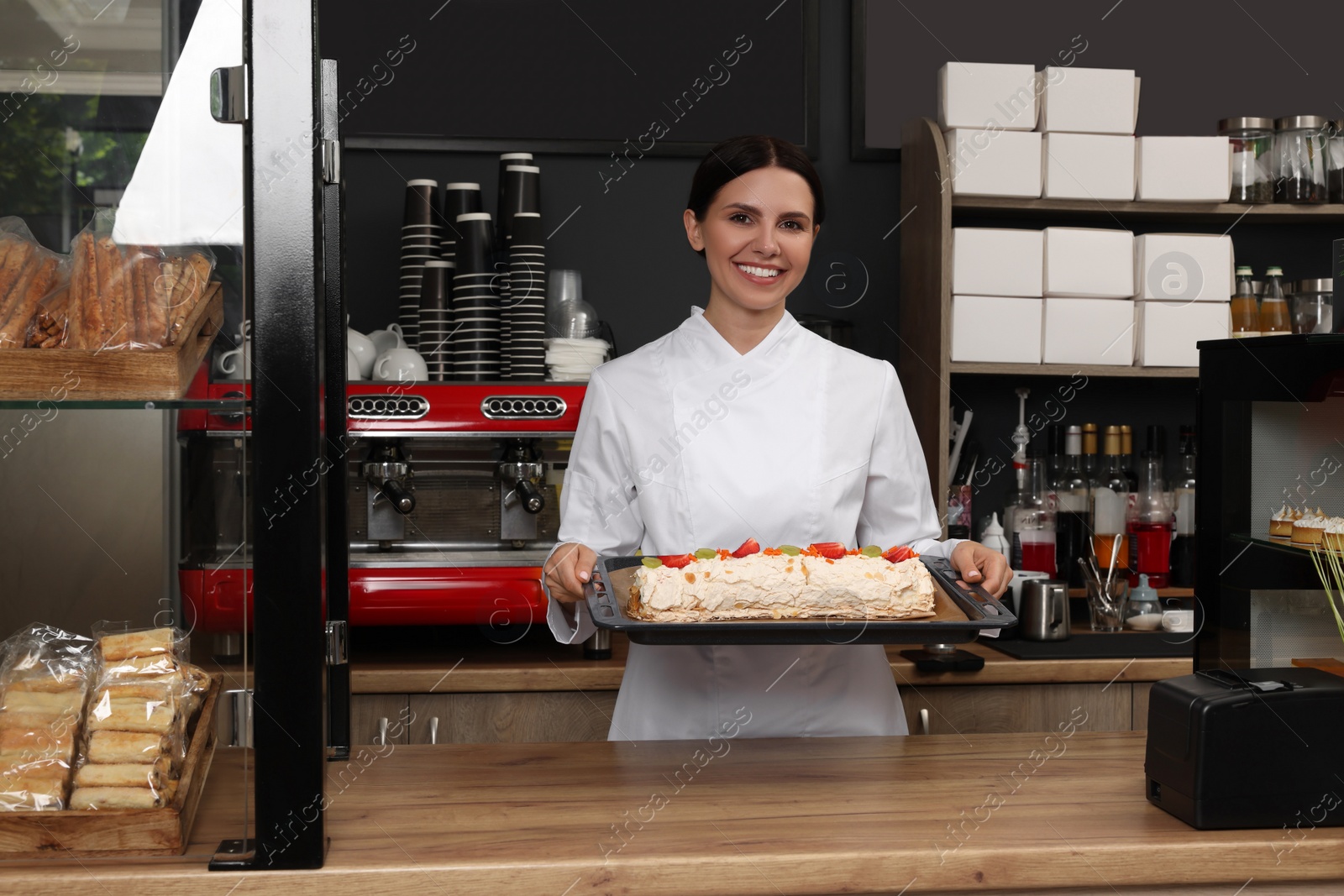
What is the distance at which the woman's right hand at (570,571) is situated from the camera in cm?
148

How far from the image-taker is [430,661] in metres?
2.34

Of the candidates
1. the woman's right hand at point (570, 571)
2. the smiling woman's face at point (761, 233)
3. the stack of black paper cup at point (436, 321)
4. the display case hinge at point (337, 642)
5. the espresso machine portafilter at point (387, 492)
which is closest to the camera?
the display case hinge at point (337, 642)

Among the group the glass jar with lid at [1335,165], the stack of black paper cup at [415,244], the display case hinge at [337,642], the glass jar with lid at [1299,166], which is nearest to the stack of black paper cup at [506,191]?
the stack of black paper cup at [415,244]

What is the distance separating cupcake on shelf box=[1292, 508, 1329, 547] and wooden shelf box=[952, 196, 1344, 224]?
1406mm

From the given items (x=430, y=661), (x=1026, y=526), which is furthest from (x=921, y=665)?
(x=430, y=661)

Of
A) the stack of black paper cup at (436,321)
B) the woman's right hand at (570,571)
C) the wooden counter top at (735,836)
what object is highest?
the stack of black paper cup at (436,321)

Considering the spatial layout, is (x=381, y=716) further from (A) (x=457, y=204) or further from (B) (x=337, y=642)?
(A) (x=457, y=204)

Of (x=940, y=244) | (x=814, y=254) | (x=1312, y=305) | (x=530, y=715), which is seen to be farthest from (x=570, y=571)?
(x=1312, y=305)

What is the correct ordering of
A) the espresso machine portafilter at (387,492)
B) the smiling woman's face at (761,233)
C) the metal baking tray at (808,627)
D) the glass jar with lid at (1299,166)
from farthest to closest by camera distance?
the glass jar with lid at (1299,166)
the espresso machine portafilter at (387,492)
the smiling woman's face at (761,233)
the metal baking tray at (808,627)

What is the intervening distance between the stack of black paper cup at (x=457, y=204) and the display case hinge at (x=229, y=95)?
1638mm

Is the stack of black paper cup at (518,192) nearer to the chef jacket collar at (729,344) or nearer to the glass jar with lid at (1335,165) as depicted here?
the chef jacket collar at (729,344)

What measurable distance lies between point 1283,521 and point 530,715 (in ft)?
4.69

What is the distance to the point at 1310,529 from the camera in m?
1.47

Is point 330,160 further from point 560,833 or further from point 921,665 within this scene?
point 921,665
